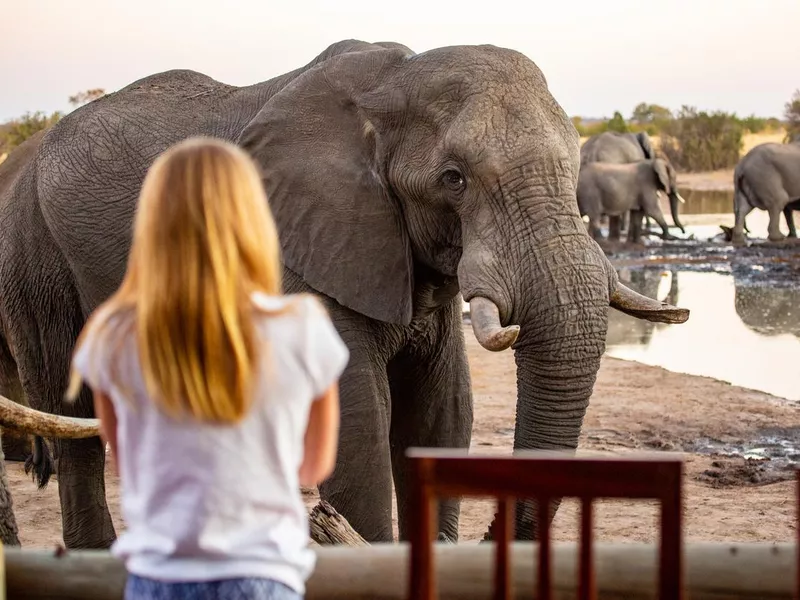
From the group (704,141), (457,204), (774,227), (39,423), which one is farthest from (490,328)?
(704,141)

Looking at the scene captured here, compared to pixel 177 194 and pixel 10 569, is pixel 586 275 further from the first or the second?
pixel 177 194

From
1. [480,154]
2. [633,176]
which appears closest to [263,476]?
[480,154]

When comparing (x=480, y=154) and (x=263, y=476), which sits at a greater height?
(x=480, y=154)

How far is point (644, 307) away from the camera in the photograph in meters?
4.66

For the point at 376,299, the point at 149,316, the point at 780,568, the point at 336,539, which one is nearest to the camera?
the point at 149,316

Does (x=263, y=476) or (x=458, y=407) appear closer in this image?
(x=263, y=476)

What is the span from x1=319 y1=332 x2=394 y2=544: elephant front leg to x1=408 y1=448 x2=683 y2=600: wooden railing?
2763 mm

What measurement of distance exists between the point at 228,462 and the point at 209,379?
16cm

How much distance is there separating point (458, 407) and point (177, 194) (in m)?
3.49

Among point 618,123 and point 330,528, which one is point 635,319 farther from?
point 618,123

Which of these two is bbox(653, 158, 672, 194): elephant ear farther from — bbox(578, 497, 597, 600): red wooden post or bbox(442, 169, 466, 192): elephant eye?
bbox(578, 497, 597, 600): red wooden post

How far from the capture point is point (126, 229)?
18.8 ft

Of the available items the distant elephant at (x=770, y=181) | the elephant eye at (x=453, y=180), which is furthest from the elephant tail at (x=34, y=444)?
the distant elephant at (x=770, y=181)

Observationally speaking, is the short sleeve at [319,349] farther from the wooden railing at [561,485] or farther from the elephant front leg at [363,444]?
the elephant front leg at [363,444]
